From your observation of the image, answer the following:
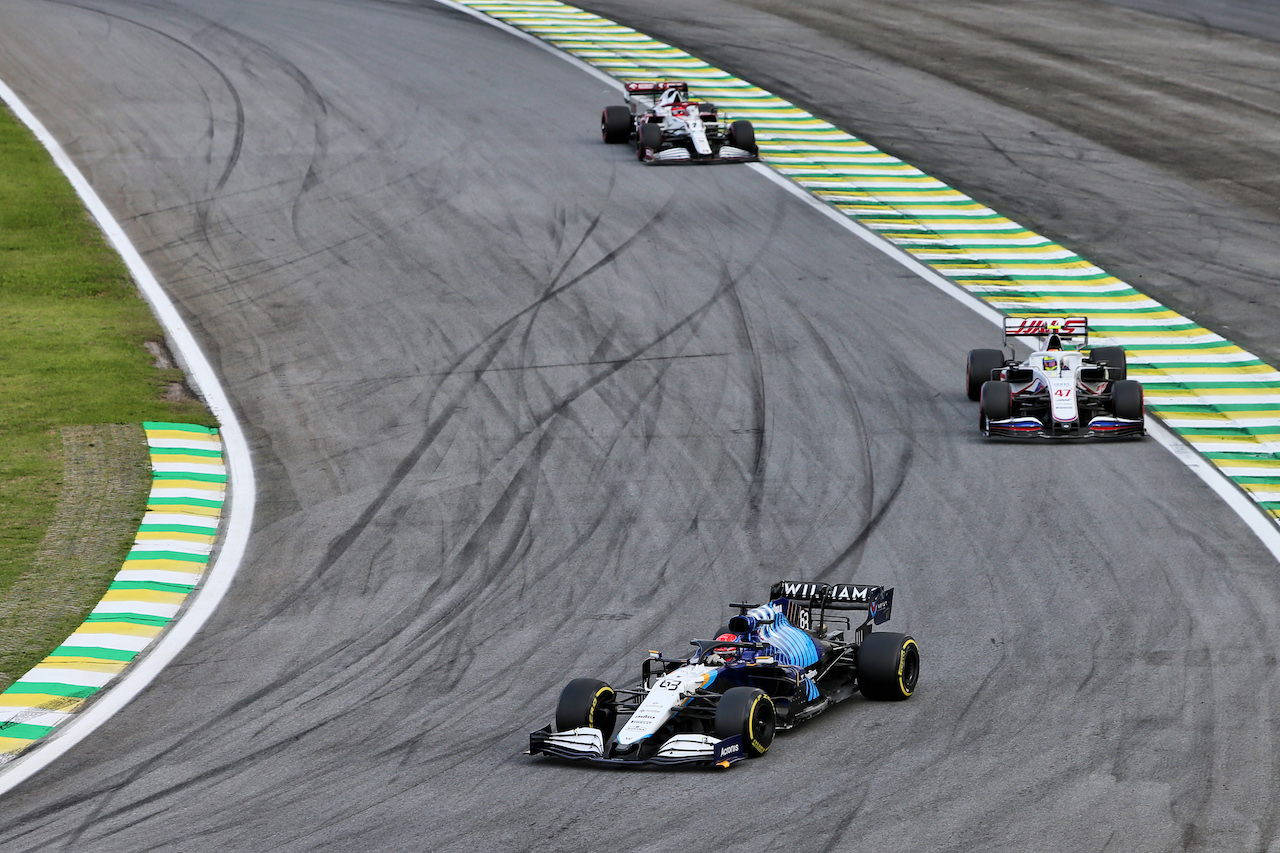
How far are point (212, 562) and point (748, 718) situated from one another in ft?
25.2

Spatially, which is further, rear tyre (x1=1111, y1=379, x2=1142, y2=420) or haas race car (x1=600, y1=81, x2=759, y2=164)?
haas race car (x1=600, y1=81, x2=759, y2=164)

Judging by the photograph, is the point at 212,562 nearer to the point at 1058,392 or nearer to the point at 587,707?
the point at 587,707

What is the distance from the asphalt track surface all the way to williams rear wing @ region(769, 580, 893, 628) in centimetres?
72

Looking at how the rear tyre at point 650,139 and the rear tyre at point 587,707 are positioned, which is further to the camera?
the rear tyre at point 650,139

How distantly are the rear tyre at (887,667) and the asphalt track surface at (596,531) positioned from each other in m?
0.19

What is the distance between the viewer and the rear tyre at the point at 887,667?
12562mm

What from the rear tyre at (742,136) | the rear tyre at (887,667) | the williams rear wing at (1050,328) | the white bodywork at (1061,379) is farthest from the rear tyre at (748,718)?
the rear tyre at (742,136)

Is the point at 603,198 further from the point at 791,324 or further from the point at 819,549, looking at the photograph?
the point at 819,549

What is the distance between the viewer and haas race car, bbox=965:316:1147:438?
19859 millimetres

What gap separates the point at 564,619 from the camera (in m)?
14.8

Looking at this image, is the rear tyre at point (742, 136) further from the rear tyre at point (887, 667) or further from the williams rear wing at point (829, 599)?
the rear tyre at point (887, 667)

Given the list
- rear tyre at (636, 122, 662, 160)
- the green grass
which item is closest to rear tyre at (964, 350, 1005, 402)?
the green grass

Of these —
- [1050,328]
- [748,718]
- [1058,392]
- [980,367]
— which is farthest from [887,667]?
[1050,328]

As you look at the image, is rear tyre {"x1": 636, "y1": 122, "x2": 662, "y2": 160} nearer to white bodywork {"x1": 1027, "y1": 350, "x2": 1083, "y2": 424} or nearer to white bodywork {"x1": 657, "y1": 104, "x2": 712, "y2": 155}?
white bodywork {"x1": 657, "y1": 104, "x2": 712, "y2": 155}
